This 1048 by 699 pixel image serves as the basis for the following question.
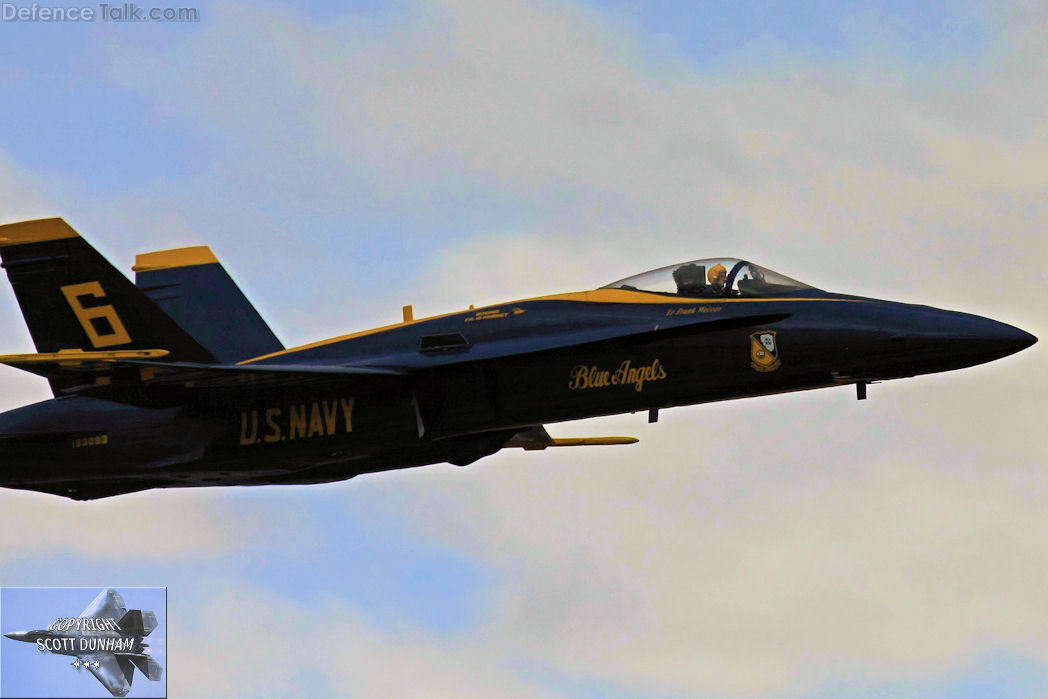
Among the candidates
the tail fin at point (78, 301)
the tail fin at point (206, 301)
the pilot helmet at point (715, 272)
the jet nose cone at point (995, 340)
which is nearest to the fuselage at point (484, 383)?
the jet nose cone at point (995, 340)

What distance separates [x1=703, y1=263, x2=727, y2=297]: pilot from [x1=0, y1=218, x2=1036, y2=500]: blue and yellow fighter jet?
0.02 metres

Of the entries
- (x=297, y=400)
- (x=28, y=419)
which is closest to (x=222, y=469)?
(x=297, y=400)

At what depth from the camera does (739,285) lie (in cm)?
2022

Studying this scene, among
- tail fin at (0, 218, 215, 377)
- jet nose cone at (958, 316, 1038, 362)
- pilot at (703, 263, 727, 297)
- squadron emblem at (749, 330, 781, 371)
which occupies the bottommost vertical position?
jet nose cone at (958, 316, 1038, 362)

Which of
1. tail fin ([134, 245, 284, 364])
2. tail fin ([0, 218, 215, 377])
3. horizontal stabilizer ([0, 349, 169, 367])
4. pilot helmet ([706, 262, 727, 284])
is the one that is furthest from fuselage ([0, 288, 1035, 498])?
tail fin ([134, 245, 284, 364])

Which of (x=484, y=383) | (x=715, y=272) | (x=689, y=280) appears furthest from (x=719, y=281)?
(x=484, y=383)

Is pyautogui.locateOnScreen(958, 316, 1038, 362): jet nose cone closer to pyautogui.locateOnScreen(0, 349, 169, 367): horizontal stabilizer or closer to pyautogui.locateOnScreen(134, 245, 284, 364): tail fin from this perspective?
pyautogui.locateOnScreen(0, 349, 169, 367): horizontal stabilizer

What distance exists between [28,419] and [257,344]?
13.1 ft

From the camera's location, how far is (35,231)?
23.1 meters

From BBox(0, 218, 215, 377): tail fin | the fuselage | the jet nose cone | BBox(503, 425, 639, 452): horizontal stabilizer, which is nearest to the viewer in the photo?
the jet nose cone

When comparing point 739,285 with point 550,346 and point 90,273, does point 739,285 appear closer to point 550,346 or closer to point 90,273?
point 550,346

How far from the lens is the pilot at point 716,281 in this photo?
20266 mm

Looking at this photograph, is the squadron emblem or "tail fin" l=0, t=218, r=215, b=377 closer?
the squadron emblem

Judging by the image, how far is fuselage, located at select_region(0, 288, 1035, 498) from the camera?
765 inches
